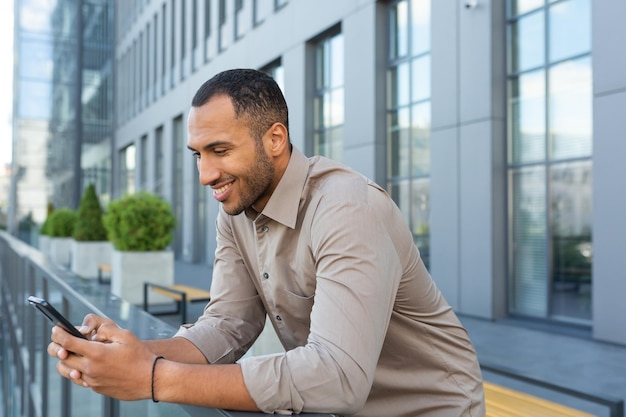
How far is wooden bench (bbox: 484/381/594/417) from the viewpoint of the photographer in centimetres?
285

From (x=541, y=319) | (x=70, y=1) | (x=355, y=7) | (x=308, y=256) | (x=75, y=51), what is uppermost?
(x=70, y=1)

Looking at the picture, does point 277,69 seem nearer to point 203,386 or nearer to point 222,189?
point 222,189

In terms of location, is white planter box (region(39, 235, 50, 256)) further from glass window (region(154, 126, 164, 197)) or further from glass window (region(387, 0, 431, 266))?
glass window (region(387, 0, 431, 266))

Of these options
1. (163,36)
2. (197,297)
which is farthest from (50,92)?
(197,297)

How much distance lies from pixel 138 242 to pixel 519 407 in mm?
8423

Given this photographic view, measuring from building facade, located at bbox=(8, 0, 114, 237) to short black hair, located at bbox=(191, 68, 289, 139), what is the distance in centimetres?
3775

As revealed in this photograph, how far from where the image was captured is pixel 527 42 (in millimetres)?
9320

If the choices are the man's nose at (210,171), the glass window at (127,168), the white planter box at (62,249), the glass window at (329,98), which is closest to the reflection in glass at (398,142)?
the glass window at (329,98)

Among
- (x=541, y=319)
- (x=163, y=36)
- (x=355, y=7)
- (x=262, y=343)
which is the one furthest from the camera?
(x=163, y=36)

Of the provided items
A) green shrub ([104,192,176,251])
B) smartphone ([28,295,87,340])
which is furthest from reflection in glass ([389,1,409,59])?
smartphone ([28,295,87,340])

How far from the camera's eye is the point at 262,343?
2881mm

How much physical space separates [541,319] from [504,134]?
9.50ft

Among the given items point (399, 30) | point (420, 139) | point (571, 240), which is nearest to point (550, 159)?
point (571, 240)

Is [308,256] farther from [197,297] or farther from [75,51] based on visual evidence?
[75,51]
